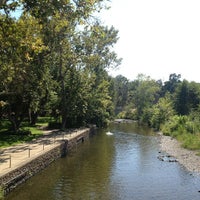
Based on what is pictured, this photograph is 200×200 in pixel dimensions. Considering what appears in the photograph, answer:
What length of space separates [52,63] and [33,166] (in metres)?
23.3

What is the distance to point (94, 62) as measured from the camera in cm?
5128

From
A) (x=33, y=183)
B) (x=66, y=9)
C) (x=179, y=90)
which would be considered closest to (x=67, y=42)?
(x=33, y=183)

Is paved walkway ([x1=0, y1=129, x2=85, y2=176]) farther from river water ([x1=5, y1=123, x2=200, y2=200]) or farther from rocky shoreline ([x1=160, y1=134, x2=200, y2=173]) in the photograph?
rocky shoreline ([x1=160, y1=134, x2=200, y2=173])

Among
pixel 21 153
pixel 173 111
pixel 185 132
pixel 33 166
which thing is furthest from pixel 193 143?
Answer: pixel 173 111

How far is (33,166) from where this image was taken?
27.7 meters

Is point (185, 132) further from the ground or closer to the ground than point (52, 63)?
closer to the ground

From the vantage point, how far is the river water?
2312cm

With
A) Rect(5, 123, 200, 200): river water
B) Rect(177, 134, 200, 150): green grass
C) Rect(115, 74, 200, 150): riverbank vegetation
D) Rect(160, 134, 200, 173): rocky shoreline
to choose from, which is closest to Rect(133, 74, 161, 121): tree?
Rect(115, 74, 200, 150): riverbank vegetation

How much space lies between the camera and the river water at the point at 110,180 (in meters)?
23.1

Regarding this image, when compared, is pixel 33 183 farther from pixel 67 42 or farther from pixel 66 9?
pixel 67 42

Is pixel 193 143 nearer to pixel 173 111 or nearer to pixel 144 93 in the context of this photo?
pixel 173 111

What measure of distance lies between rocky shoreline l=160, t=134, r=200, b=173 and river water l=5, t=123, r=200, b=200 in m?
0.99

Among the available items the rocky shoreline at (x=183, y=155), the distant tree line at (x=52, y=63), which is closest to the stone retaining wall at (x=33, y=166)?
the distant tree line at (x=52, y=63)

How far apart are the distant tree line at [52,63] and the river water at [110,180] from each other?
8.64 m
